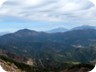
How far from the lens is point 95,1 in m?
6.09

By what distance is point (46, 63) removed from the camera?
171625 mm

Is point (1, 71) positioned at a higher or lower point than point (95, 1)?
A: lower

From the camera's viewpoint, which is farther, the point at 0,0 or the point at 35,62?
the point at 35,62

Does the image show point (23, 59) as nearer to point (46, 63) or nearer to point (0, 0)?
point (46, 63)

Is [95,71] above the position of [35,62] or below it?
above

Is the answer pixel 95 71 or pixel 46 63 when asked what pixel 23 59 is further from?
pixel 95 71

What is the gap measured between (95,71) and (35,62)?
531 ft

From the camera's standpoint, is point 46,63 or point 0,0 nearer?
point 0,0

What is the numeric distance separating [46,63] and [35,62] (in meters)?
9.26

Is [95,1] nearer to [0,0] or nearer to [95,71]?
[95,71]

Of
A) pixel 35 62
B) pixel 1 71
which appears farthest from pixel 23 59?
pixel 1 71

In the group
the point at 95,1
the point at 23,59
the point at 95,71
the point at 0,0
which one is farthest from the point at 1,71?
the point at 23,59

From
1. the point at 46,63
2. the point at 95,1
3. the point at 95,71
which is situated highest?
the point at 95,1

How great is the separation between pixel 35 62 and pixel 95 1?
532ft
